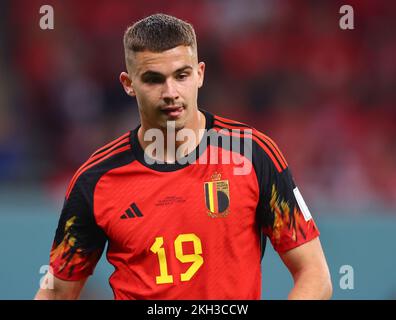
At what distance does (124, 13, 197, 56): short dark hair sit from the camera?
3812 mm

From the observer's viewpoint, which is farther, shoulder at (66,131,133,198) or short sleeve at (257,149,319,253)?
shoulder at (66,131,133,198)

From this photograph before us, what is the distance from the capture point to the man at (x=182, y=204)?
3.79 m

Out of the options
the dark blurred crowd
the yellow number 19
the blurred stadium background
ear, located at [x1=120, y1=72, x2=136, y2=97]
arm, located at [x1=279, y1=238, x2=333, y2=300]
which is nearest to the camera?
arm, located at [x1=279, y1=238, x2=333, y2=300]

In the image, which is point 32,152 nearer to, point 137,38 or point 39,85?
point 39,85

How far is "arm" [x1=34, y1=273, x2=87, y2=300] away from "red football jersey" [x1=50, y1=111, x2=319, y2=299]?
0.28 feet

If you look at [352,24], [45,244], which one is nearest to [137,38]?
[45,244]

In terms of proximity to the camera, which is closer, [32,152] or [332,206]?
[332,206]

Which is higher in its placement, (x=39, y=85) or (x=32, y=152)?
(x=39, y=85)

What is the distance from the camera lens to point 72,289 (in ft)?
13.4

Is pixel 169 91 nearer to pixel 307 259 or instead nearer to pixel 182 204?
pixel 182 204

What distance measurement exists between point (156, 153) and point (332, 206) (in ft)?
13.1

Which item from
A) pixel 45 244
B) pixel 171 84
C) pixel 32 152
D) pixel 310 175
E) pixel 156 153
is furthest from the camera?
pixel 32 152

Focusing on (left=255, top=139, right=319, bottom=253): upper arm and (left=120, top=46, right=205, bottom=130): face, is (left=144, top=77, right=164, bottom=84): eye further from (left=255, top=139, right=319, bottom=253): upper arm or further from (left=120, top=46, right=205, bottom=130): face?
(left=255, top=139, right=319, bottom=253): upper arm

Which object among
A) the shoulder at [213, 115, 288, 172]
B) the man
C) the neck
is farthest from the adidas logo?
the shoulder at [213, 115, 288, 172]
